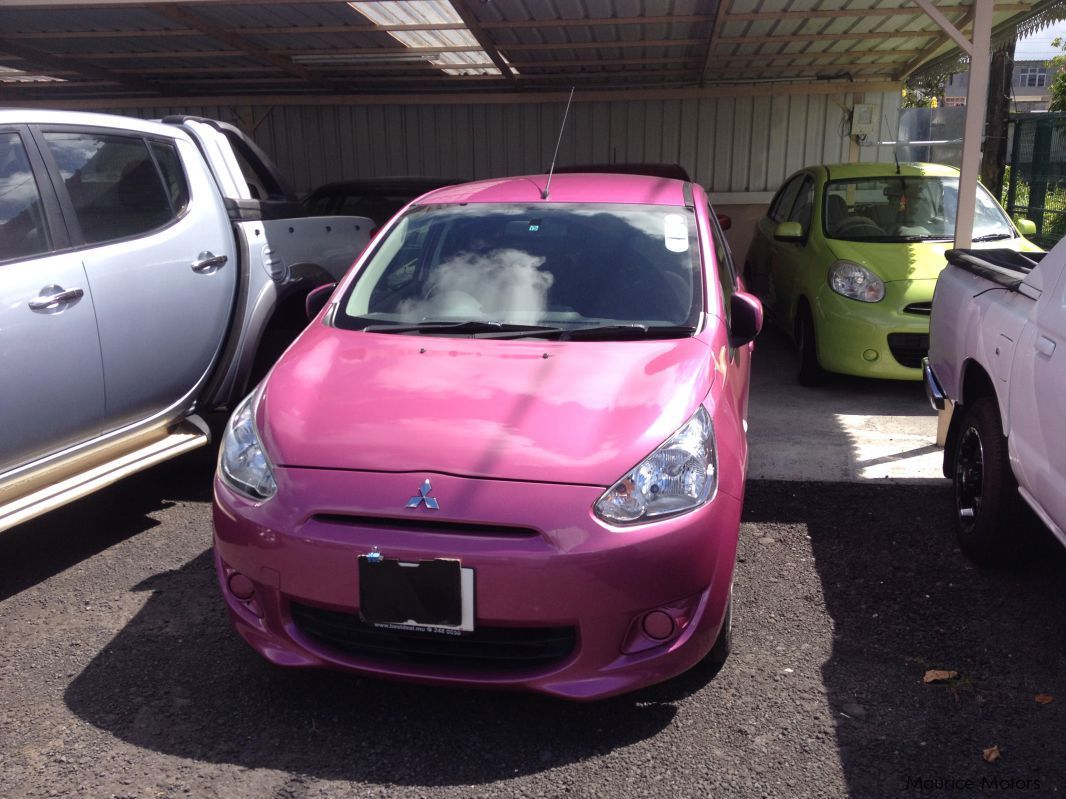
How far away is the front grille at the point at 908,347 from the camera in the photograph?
6.36 m

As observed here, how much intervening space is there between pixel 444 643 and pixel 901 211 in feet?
19.5

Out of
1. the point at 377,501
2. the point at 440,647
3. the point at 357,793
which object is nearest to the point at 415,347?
the point at 377,501

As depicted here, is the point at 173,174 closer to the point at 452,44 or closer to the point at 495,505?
the point at 495,505

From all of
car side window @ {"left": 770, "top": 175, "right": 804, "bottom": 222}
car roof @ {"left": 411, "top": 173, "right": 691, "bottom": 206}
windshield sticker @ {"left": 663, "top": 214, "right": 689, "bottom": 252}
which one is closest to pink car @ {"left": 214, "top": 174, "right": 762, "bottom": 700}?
windshield sticker @ {"left": 663, "top": 214, "right": 689, "bottom": 252}

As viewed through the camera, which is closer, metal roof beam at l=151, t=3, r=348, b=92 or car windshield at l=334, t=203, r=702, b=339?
car windshield at l=334, t=203, r=702, b=339

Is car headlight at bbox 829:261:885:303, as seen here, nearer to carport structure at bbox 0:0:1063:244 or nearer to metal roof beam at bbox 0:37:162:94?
carport structure at bbox 0:0:1063:244

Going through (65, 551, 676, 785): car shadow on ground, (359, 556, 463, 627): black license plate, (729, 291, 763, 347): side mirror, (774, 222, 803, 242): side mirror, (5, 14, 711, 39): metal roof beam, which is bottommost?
(65, 551, 676, 785): car shadow on ground

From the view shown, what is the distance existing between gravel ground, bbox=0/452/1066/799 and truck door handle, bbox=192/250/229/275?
1.43 m

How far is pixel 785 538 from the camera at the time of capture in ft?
14.1

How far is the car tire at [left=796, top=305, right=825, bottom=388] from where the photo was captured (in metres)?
6.91

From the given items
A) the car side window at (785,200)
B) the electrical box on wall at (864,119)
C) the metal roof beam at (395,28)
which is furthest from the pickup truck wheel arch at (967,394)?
the electrical box on wall at (864,119)

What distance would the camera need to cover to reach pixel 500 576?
2.61 metres

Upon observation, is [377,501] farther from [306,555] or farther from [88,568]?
[88,568]

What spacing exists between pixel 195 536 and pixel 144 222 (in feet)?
4.86
